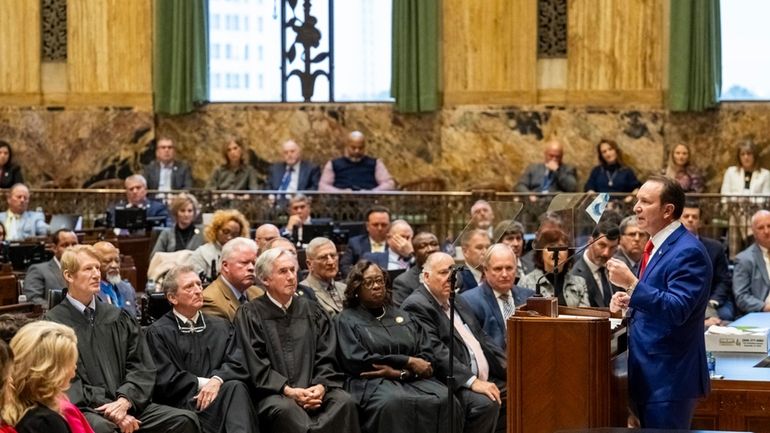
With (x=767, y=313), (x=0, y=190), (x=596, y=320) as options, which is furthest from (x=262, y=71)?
(x=596, y=320)

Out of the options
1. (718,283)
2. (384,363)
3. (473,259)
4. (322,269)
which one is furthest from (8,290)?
(718,283)

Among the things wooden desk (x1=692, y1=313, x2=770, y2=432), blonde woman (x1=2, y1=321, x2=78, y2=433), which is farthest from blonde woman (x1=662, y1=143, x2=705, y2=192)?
blonde woman (x1=2, y1=321, x2=78, y2=433)

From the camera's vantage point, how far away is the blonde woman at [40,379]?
4863 millimetres

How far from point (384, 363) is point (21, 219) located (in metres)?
6.27

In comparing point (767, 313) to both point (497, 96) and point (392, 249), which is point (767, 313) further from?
point (497, 96)

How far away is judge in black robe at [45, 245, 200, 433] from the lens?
6.91 metres

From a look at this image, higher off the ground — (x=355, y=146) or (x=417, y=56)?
(x=417, y=56)

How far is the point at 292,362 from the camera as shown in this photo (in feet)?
24.6

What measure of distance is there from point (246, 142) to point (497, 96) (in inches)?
117

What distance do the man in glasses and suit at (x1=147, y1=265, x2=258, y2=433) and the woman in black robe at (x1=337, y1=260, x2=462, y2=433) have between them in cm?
64

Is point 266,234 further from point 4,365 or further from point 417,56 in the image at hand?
point 417,56

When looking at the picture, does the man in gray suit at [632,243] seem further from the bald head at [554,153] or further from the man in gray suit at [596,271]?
the bald head at [554,153]

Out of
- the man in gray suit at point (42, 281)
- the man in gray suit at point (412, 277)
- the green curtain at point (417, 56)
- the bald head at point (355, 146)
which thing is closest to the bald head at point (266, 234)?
the man in gray suit at point (412, 277)

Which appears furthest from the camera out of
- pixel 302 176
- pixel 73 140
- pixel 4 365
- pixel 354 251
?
pixel 73 140
